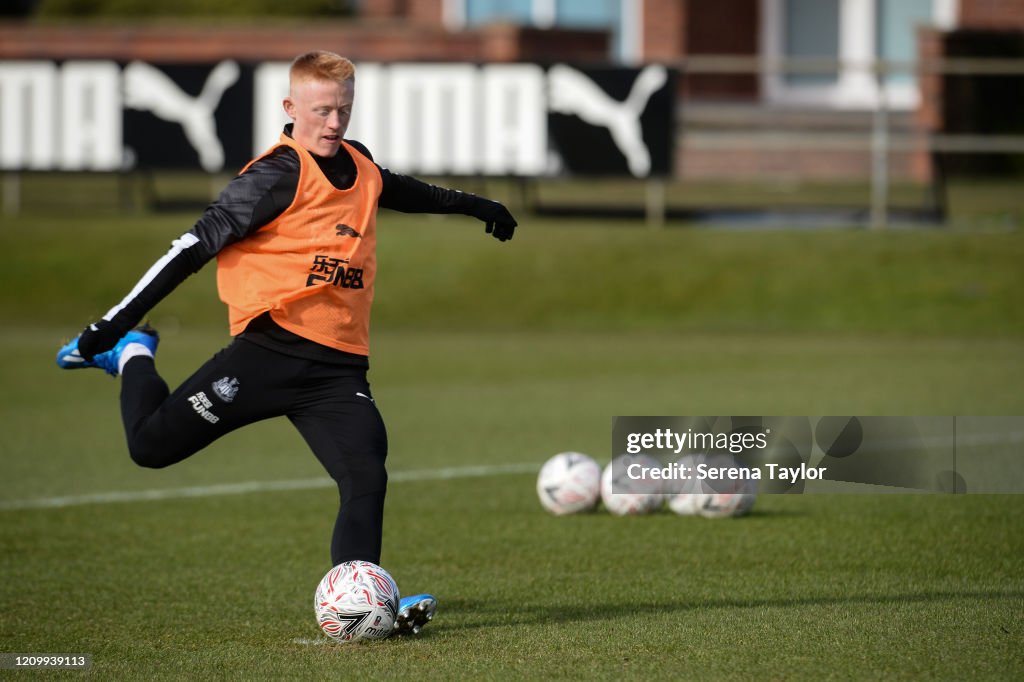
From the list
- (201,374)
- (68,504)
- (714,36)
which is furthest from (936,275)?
(201,374)

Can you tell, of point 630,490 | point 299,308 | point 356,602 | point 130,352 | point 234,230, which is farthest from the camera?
point 630,490

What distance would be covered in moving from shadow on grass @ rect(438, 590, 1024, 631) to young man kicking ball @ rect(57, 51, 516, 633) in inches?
19.4

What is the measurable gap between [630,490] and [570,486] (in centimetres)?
33

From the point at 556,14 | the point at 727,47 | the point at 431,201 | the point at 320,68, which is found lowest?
the point at 431,201

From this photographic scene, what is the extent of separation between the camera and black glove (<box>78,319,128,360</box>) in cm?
570

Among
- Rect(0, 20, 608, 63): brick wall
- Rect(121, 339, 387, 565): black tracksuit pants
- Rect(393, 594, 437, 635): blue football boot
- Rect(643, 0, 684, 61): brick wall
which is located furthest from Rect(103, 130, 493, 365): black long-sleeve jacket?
Rect(643, 0, 684, 61): brick wall

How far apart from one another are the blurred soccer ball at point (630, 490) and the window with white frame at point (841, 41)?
20579 millimetres

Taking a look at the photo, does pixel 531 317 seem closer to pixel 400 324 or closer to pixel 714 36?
pixel 400 324

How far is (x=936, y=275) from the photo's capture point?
19688mm

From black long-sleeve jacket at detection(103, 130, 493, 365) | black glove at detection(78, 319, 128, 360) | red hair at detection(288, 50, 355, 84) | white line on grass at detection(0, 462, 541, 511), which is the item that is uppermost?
red hair at detection(288, 50, 355, 84)

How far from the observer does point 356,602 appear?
18.2ft

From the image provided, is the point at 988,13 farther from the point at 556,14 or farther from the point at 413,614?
the point at 413,614

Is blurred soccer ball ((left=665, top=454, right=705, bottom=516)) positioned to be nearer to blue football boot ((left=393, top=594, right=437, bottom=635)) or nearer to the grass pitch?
the grass pitch

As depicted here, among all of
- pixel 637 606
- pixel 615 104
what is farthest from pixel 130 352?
pixel 615 104
